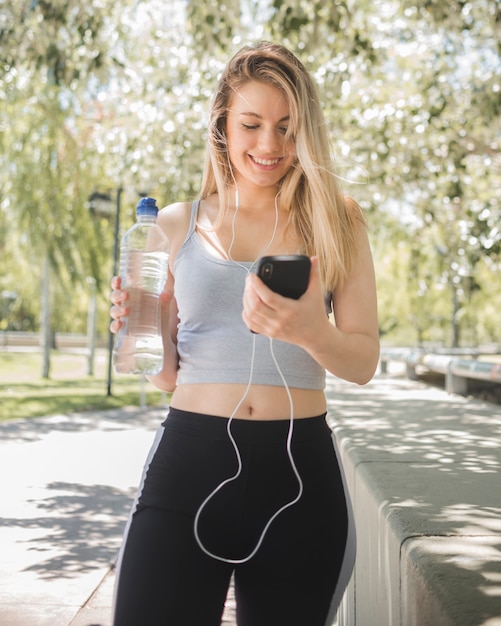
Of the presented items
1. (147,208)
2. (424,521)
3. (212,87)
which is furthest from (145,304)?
(212,87)

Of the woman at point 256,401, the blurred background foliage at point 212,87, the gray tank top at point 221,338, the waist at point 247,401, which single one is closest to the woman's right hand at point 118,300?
the woman at point 256,401

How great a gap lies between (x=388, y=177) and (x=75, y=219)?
402 inches

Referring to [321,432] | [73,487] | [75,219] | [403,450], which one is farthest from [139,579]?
[75,219]

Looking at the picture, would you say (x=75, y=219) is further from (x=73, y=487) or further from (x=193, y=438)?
(x=193, y=438)

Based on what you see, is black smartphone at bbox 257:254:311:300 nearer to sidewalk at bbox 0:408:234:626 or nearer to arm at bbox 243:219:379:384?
arm at bbox 243:219:379:384

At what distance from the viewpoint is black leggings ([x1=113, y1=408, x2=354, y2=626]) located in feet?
6.56

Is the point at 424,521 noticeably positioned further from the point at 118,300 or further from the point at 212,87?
the point at 212,87

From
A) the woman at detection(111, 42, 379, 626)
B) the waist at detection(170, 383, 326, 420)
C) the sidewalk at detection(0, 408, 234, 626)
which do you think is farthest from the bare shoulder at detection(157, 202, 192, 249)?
the sidewalk at detection(0, 408, 234, 626)

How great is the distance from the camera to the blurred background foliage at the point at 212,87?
27.9 ft

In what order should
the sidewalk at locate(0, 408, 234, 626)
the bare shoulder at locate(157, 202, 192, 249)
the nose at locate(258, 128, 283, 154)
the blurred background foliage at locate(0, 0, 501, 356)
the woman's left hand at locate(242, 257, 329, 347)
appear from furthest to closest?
the blurred background foliage at locate(0, 0, 501, 356), the sidewalk at locate(0, 408, 234, 626), the bare shoulder at locate(157, 202, 192, 249), the nose at locate(258, 128, 283, 154), the woman's left hand at locate(242, 257, 329, 347)

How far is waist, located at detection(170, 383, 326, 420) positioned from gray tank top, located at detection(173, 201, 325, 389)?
→ 0.06 feet

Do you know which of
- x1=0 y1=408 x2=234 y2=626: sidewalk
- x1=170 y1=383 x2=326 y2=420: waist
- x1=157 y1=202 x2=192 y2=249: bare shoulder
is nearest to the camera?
x1=170 y1=383 x2=326 y2=420: waist

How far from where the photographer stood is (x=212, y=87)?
1165 cm

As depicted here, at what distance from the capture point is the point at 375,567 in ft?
9.40
